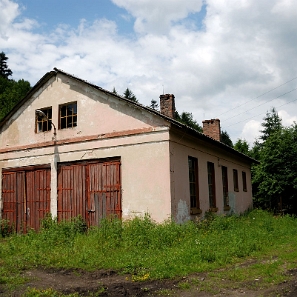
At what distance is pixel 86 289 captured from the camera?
660 centimetres

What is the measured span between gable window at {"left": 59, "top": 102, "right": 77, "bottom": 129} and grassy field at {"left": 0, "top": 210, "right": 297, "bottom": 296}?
3648 mm

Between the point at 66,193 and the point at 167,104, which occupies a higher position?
the point at 167,104

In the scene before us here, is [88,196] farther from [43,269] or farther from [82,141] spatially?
[43,269]

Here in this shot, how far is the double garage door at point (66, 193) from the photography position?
1205 cm

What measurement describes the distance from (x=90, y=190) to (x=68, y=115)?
128 inches

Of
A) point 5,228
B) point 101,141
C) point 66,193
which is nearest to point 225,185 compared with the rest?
point 101,141

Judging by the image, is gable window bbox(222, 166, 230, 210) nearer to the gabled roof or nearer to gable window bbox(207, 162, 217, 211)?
the gabled roof

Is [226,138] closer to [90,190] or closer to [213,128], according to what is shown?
[213,128]

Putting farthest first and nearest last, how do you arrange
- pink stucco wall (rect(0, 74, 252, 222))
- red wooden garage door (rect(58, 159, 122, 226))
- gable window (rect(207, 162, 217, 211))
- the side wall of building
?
gable window (rect(207, 162, 217, 211))
red wooden garage door (rect(58, 159, 122, 226))
the side wall of building
pink stucco wall (rect(0, 74, 252, 222))

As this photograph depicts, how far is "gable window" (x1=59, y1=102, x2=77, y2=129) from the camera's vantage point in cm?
1359

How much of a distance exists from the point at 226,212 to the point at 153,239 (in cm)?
717

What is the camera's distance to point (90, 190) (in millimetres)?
12406

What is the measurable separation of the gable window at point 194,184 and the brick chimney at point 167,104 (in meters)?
2.13

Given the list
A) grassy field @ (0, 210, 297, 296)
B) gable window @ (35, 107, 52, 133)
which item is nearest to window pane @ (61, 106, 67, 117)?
gable window @ (35, 107, 52, 133)
